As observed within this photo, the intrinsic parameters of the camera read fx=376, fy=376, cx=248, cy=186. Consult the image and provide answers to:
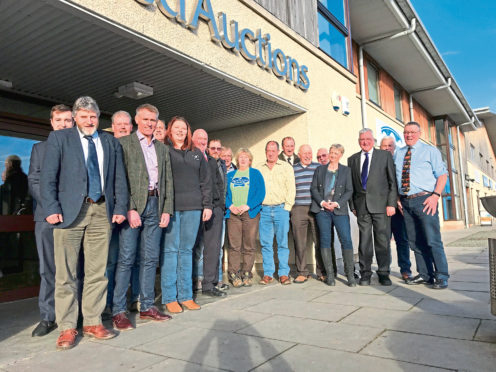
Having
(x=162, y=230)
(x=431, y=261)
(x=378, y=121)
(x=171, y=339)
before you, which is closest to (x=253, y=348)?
(x=171, y=339)

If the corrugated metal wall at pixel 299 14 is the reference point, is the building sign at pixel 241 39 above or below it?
below

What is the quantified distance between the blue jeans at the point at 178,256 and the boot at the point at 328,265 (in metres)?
1.94

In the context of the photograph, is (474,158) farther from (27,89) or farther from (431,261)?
(27,89)

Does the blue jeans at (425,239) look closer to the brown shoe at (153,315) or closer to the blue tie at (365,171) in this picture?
the blue tie at (365,171)

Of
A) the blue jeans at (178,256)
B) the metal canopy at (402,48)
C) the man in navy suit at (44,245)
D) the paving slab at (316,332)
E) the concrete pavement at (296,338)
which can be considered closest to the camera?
the concrete pavement at (296,338)

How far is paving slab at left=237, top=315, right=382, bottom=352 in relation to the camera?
8.77ft

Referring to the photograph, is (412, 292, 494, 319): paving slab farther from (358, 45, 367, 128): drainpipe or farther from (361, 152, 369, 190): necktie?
(358, 45, 367, 128): drainpipe

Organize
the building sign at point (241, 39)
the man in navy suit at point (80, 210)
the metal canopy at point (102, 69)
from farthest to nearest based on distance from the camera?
the building sign at point (241, 39) → the metal canopy at point (102, 69) → the man in navy suit at point (80, 210)

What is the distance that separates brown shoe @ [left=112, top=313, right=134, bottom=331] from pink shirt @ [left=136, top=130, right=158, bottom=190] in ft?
3.90

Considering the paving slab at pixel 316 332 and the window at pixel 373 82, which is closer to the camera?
the paving slab at pixel 316 332

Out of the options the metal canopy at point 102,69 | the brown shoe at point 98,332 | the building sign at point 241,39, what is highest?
the building sign at point 241,39

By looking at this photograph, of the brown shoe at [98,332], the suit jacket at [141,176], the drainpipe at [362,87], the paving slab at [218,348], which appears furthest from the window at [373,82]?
the brown shoe at [98,332]

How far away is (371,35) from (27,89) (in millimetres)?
9264

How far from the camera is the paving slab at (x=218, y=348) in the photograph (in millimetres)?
2395
